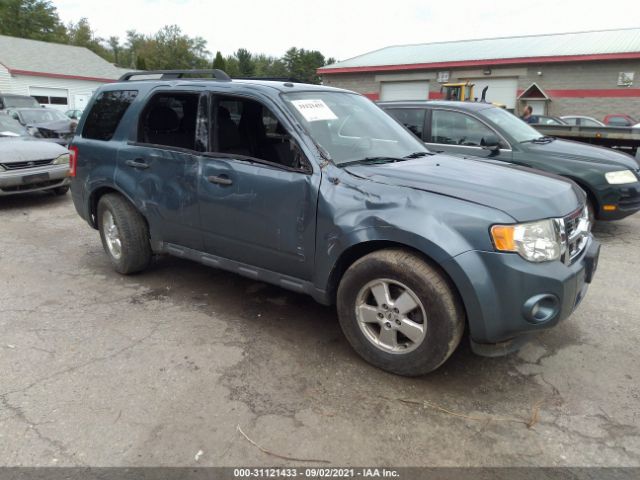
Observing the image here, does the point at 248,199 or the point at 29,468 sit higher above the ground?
the point at 248,199

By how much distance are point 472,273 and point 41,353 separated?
293 centimetres

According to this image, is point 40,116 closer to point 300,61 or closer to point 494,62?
point 494,62

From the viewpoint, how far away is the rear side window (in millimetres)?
4500

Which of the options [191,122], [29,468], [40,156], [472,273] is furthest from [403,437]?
[40,156]

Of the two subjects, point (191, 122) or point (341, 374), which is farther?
point (191, 122)

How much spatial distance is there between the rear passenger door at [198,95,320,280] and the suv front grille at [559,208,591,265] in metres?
1.53

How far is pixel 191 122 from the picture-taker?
4031 mm

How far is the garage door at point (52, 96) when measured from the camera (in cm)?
3362

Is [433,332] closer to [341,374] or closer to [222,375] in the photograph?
[341,374]

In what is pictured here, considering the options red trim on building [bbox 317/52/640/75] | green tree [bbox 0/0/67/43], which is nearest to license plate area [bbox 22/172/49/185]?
red trim on building [bbox 317/52/640/75]

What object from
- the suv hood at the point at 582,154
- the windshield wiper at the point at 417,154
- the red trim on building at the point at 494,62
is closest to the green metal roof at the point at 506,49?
the red trim on building at the point at 494,62

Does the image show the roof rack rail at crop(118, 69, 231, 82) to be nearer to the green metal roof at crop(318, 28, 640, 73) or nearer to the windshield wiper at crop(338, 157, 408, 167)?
the windshield wiper at crop(338, 157, 408, 167)

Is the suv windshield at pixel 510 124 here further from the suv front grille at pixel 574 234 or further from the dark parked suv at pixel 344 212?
the suv front grille at pixel 574 234

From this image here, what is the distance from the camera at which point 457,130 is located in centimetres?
660
